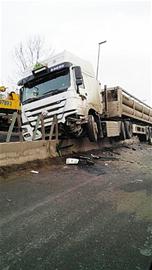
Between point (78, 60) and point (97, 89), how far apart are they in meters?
1.62

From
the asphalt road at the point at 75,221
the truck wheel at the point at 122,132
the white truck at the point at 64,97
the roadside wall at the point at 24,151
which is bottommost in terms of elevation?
the asphalt road at the point at 75,221

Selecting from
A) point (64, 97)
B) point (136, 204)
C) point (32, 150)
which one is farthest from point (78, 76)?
point (136, 204)

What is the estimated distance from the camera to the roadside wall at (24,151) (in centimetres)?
592

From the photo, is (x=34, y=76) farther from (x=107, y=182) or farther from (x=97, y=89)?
(x=107, y=182)

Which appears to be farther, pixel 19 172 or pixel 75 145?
pixel 75 145

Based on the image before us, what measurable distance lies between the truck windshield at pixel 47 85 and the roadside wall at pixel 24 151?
5.08 feet

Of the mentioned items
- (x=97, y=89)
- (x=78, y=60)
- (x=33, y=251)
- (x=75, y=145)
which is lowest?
(x=33, y=251)

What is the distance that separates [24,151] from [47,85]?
2.28 metres

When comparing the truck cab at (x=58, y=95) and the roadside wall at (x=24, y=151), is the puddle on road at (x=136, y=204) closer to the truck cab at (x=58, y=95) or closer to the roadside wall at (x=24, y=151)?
the roadside wall at (x=24, y=151)

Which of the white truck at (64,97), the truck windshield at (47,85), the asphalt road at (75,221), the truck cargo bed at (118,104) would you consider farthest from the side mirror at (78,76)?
the truck cargo bed at (118,104)

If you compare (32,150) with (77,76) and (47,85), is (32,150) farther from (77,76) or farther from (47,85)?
(77,76)

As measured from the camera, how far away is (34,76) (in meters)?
7.82

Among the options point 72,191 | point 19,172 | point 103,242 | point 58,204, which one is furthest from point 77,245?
point 19,172

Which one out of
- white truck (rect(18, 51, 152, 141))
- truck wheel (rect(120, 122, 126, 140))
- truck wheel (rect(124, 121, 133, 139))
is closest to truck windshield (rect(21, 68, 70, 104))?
white truck (rect(18, 51, 152, 141))
